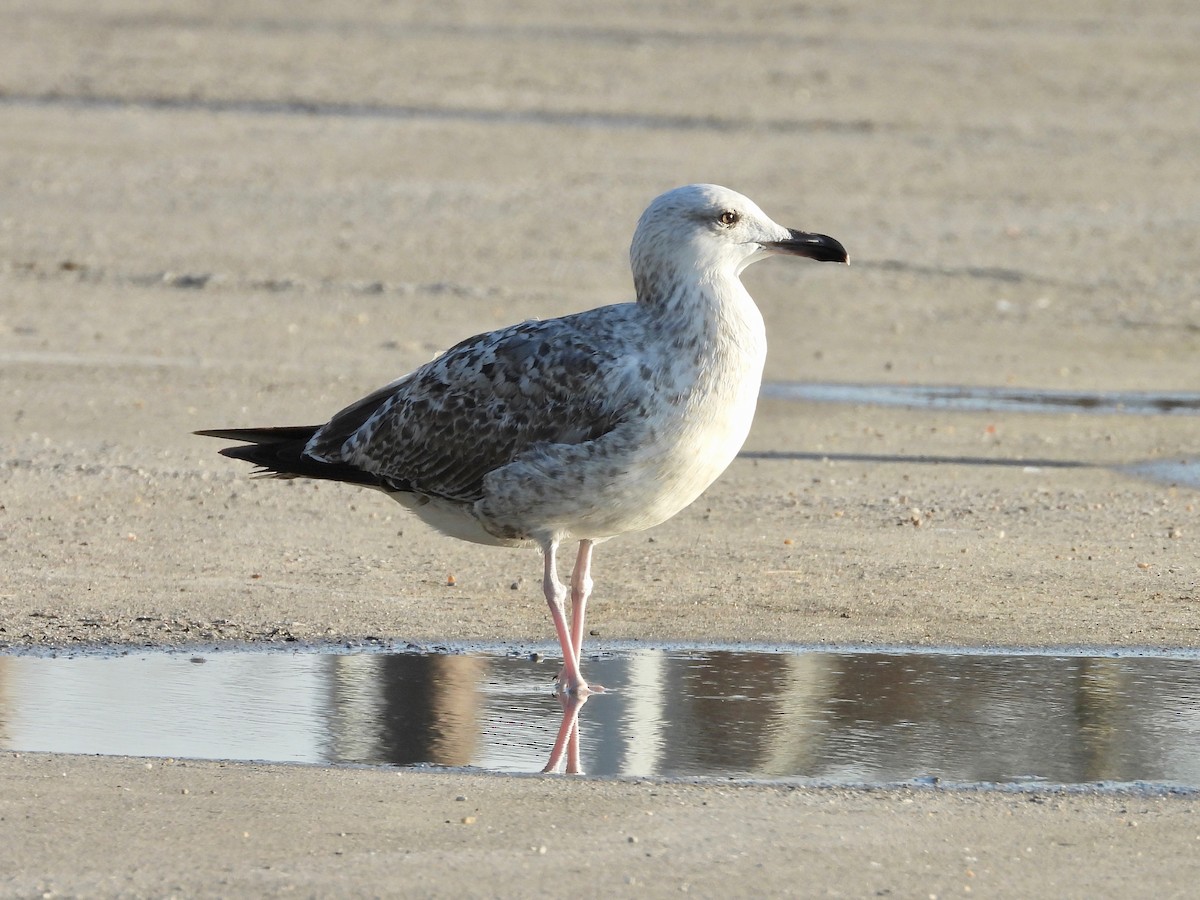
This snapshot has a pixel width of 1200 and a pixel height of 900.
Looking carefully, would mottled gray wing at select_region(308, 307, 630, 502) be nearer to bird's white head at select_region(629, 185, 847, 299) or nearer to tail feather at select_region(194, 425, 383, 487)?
tail feather at select_region(194, 425, 383, 487)

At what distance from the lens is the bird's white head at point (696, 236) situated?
22.7ft

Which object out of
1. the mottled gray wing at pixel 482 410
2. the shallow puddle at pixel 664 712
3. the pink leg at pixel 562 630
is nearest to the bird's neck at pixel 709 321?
the mottled gray wing at pixel 482 410

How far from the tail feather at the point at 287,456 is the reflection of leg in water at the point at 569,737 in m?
1.16

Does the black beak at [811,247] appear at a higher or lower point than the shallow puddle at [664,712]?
higher

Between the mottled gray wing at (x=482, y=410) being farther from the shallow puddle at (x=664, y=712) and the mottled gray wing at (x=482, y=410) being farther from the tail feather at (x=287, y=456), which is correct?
the shallow puddle at (x=664, y=712)

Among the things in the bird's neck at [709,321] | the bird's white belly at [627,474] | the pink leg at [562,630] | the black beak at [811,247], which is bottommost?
the pink leg at [562,630]

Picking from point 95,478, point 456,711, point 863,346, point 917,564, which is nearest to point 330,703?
point 456,711

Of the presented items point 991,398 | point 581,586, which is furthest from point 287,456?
point 991,398

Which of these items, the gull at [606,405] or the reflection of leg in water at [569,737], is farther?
the gull at [606,405]

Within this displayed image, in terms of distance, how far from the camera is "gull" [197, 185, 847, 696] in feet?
22.0

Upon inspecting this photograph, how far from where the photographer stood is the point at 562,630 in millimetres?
6922

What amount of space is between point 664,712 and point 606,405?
97cm

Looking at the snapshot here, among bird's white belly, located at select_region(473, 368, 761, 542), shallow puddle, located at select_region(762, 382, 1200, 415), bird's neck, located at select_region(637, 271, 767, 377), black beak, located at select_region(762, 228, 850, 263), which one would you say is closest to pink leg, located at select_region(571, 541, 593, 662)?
bird's white belly, located at select_region(473, 368, 761, 542)

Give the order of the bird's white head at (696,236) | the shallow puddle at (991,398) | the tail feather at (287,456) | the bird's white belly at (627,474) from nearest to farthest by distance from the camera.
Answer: the bird's white belly at (627,474) → the bird's white head at (696,236) → the tail feather at (287,456) → the shallow puddle at (991,398)
